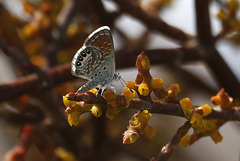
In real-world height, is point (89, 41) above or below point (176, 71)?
below

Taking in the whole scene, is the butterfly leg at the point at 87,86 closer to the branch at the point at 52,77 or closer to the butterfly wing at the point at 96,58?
the butterfly wing at the point at 96,58

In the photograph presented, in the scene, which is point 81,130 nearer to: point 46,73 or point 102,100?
point 46,73

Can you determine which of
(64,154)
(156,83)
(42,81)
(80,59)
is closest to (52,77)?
Answer: (42,81)

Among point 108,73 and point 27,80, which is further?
point 27,80

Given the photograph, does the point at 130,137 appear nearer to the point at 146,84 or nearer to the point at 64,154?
the point at 146,84

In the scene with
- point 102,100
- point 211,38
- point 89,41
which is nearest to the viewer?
point 102,100

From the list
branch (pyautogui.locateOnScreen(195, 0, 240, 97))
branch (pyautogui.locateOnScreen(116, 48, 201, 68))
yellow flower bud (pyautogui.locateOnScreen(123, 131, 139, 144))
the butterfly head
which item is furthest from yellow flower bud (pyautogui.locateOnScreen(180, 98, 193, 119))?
branch (pyautogui.locateOnScreen(195, 0, 240, 97))

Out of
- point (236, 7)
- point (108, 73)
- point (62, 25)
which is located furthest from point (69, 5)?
point (108, 73)
